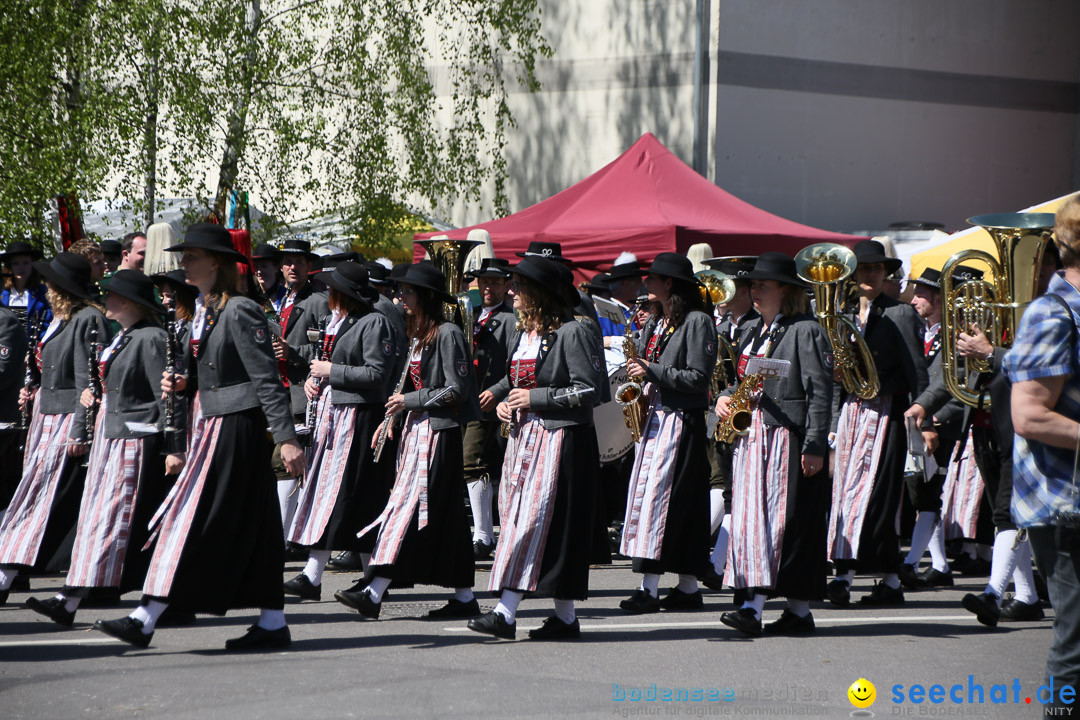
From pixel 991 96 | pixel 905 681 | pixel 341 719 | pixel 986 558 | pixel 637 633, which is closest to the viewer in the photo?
pixel 341 719

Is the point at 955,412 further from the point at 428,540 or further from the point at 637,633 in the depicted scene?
the point at 428,540

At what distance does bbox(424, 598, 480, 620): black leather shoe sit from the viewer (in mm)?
7633

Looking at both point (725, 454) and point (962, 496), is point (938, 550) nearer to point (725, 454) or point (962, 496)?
point (962, 496)

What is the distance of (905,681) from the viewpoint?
19.8 ft

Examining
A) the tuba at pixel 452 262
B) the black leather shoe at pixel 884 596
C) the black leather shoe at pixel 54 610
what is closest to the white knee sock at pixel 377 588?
the black leather shoe at pixel 54 610

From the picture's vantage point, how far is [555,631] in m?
6.96

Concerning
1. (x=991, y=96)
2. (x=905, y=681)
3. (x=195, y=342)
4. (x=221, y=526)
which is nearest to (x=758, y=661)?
(x=905, y=681)

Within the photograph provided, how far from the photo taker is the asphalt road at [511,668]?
216 inches

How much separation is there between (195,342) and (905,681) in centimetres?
365

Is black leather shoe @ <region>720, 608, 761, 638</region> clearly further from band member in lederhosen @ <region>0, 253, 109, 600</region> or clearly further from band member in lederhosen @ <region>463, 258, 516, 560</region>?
band member in lederhosen @ <region>0, 253, 109, 600</region>

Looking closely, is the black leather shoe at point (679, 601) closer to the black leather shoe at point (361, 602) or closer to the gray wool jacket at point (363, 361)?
the black leather shoe at point (361, 602)

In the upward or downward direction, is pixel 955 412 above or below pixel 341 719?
above

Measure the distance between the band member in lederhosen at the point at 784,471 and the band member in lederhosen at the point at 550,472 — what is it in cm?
80

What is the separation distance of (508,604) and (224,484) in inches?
60.6
